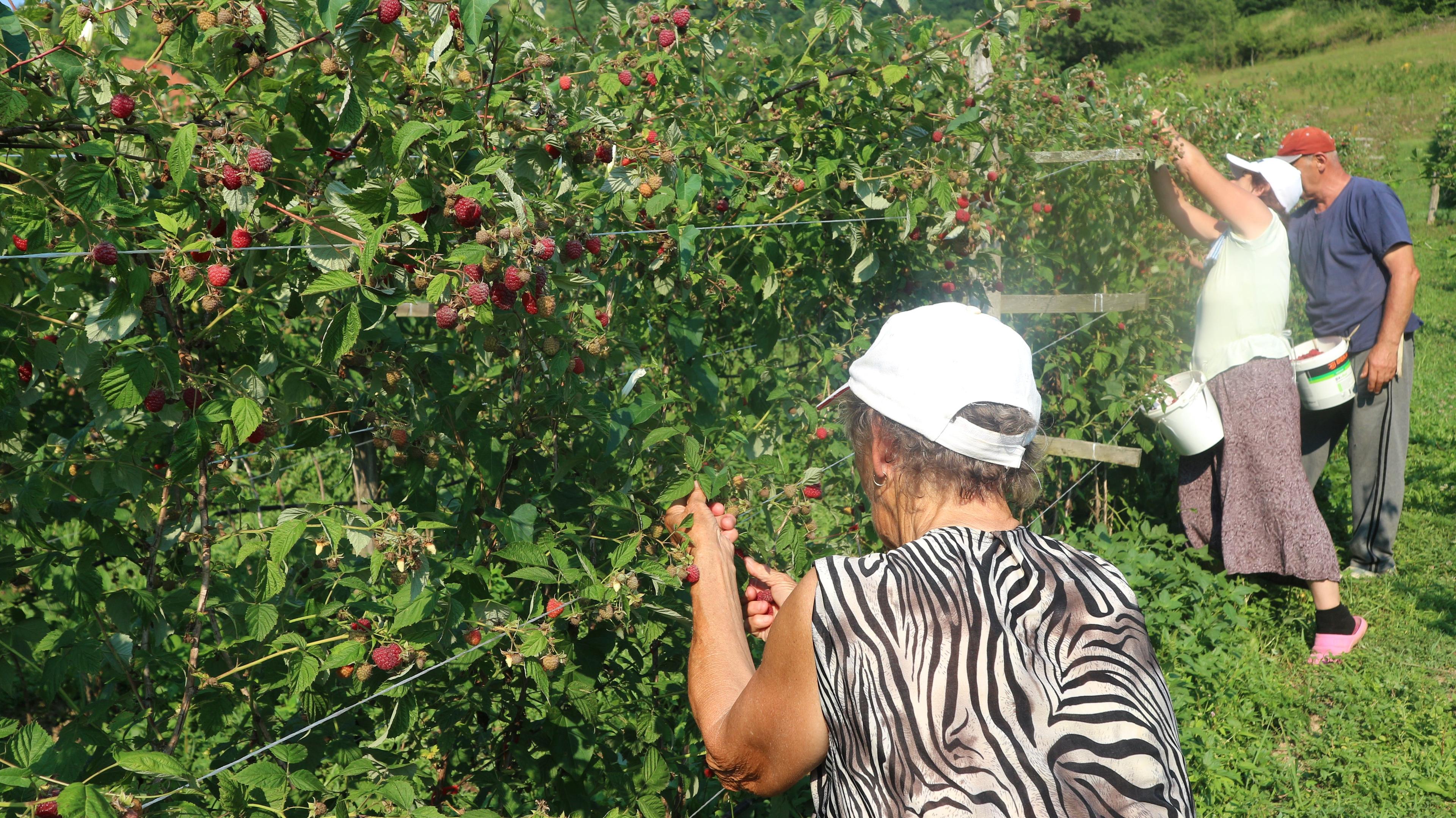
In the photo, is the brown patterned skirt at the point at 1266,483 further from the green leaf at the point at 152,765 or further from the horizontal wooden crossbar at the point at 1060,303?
the green leaf at the point at 152,765

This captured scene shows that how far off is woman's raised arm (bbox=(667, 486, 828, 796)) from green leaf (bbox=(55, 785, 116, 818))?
0.76m

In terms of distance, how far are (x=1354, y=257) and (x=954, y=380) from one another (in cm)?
376

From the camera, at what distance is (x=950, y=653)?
1.30 meters

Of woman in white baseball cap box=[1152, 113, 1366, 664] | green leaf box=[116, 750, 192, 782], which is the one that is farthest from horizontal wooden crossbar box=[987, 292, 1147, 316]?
green leaf box=[116, 750, 192, 782]

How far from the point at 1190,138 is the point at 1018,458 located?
5580 millimetres

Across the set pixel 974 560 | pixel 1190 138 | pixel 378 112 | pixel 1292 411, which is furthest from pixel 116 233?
pixel 1190 138

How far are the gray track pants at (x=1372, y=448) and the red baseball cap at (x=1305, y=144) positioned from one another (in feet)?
2.94

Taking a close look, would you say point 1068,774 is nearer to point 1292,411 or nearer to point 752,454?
point 752,454

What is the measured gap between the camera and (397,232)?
1.43 metres

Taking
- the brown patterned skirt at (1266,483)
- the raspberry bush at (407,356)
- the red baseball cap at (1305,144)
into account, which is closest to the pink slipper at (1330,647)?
the brown patterned skirt at (1266,483)

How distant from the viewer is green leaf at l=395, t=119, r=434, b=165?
1331 mm

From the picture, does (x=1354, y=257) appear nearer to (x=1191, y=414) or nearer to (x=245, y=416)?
(x=1191, y=414)

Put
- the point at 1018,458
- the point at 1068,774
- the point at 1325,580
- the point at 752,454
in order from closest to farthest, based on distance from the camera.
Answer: the point at 1068,774 < the point at 1018,458 < the point at 752,454 < the point at 1325,580

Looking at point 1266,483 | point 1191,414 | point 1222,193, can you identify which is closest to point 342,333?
point 1222,193
